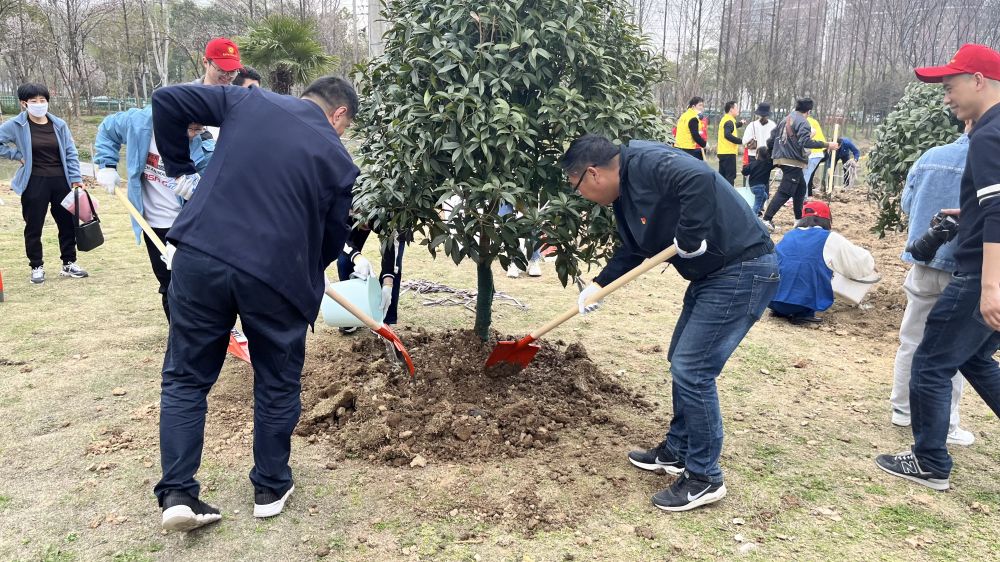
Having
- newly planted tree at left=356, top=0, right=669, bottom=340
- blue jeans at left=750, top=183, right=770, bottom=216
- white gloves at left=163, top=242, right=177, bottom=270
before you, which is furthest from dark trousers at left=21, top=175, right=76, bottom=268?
blue jeans at left=750, top=183, right=770, bottom=216

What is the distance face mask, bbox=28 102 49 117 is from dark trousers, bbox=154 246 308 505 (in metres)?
4.85

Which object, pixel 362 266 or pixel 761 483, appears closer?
pixel 761 483

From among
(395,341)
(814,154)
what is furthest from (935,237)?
(814,154)

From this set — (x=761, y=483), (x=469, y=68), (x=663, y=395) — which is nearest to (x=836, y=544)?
(x=761, y=483)

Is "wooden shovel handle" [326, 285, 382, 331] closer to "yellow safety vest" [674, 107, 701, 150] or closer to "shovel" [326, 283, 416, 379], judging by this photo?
"shovel" [326, 283, 416, 379]

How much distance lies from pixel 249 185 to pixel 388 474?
58.7 inches

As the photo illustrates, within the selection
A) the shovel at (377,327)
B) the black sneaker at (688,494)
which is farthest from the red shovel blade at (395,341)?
the black sneaker at (688,494)

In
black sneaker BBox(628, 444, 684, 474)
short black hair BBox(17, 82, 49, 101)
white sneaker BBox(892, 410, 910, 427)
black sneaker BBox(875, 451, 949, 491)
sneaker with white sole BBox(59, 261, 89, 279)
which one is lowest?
sneaker with white sole BBox(59, 261, 89, 279)

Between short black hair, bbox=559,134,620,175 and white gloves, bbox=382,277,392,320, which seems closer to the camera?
short black hair, bbox=559,134,620,175

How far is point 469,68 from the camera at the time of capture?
3.30m

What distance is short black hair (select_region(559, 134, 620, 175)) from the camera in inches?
114

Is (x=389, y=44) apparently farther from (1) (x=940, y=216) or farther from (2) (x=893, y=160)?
(2) (x=893, y=160)

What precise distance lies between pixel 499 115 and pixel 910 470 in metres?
2.63

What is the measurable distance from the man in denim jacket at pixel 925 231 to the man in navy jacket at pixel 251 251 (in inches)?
116
